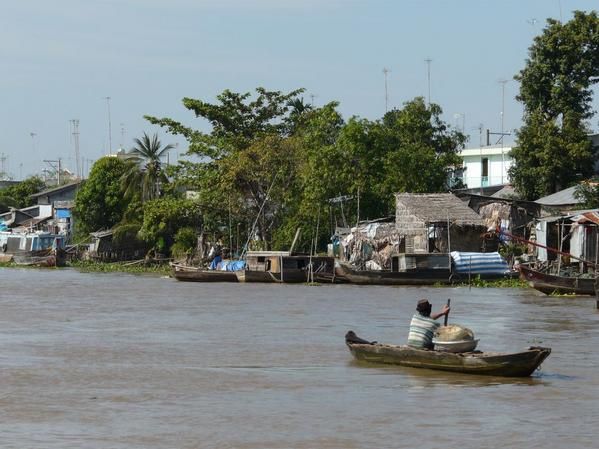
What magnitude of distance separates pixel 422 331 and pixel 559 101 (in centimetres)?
2270

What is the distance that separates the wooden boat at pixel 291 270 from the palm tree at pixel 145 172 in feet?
51.1

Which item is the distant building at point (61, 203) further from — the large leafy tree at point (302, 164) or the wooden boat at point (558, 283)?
the wooden boat at point (558, 283)

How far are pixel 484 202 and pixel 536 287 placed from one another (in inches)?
361

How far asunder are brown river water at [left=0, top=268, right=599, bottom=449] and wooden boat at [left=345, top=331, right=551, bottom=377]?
0.49 feet

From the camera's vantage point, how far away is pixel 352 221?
38688mm

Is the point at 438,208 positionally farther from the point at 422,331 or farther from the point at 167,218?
the point at 422,331

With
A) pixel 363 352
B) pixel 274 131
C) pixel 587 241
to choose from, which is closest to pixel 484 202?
pixel 587 241

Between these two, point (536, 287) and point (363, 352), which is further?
point (536, 287)

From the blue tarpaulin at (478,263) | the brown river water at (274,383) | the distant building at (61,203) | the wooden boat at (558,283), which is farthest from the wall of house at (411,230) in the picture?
the distant building at (61,203)

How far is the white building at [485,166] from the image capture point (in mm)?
44312

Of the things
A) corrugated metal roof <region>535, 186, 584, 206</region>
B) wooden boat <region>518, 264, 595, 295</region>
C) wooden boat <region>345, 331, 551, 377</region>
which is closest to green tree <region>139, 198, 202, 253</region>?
corrugated metal roof <region>535, 186, 584, 206</region>

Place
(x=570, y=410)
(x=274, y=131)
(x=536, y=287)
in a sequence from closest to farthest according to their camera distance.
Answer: (x=570, y=410) < (x=536, y=287) < (x=274, y=131)

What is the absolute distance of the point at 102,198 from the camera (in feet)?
173

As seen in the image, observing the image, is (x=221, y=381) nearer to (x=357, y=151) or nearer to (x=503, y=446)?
(x=503, y=446)
